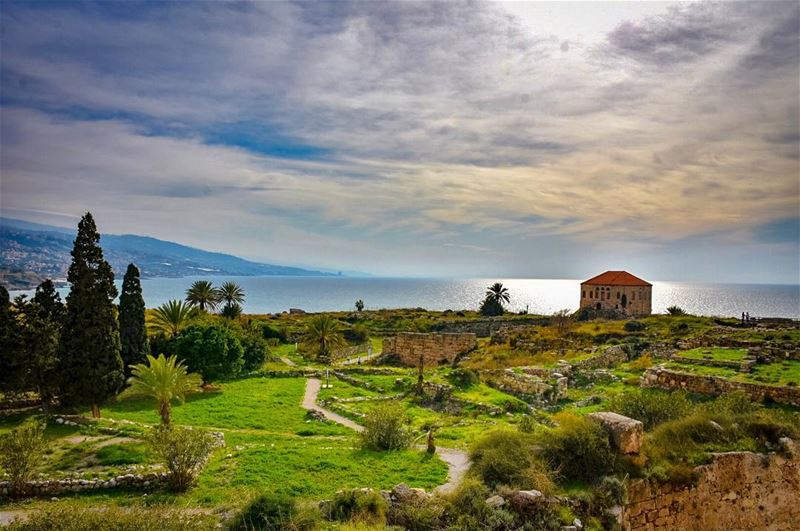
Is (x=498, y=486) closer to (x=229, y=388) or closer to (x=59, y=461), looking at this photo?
(x=59, y=461)

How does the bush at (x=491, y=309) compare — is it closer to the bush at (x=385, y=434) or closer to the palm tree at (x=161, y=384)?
the palm tree at (x=161, y=384)

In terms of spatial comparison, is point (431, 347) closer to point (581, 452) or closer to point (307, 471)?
point (307, 471)

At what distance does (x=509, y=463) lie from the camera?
1050 cm

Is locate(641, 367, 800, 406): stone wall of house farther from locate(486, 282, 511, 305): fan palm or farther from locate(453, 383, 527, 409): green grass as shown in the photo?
locate(486, 282, 511, 305): fan palm

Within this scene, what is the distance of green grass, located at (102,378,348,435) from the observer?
20688mm

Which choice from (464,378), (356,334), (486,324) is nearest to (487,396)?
(464,378)

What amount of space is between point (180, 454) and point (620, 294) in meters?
67.2

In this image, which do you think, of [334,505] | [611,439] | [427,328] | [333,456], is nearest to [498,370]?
[333,456]

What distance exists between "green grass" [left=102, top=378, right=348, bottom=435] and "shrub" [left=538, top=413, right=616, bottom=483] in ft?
35.5

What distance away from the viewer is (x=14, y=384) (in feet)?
71.2

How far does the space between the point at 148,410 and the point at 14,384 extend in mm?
5685

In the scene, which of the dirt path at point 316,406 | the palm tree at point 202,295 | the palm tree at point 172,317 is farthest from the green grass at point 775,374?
the palm tree at point 202,295

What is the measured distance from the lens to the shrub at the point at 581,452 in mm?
10680

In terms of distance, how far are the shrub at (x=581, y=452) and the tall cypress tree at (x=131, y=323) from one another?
25328 millimetres
